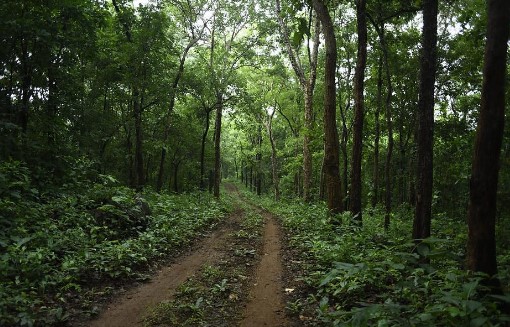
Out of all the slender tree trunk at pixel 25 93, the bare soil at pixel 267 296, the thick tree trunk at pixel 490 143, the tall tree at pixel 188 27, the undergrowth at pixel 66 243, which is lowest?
the bare soil at pixel 267 296

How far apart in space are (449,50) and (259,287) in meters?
15.1

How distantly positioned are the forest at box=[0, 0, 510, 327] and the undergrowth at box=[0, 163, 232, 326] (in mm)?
42

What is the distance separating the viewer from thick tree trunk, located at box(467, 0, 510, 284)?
3.86m

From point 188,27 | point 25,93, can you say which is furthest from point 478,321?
point 188,27

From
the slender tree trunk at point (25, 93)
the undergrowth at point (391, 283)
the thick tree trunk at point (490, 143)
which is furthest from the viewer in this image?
the slender tree trunk at point (25, 93)

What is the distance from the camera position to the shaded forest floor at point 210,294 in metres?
5.26

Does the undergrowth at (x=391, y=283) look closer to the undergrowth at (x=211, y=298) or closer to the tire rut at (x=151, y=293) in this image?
the undergrowth at (x=211, y=298)

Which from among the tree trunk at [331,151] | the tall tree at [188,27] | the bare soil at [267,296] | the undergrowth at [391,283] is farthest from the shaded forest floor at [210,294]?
the tall tree at [188,27]

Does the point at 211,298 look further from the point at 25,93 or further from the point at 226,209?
the point at 226,209

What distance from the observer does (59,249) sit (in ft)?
23.9

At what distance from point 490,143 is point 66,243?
8090 millimetres

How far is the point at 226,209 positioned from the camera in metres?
21.2

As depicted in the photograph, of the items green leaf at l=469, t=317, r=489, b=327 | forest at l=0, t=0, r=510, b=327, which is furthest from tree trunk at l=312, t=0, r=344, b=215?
green leaf at l=469, t=317, r=489, b=327

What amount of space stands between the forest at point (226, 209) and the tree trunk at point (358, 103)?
4cm
